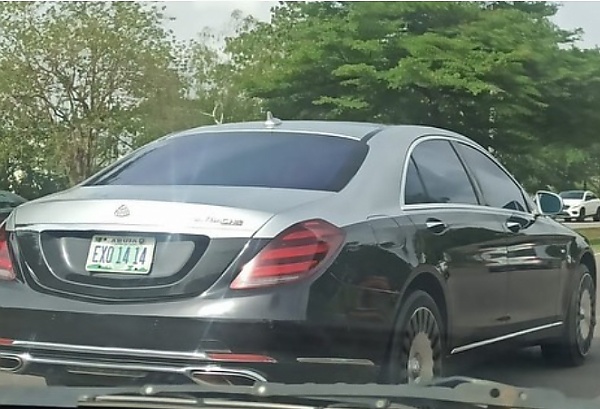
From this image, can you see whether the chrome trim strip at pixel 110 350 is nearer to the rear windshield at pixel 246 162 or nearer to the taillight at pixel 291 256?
the taillight at pixel 291 256

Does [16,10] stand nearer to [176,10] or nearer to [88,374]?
[176,10]

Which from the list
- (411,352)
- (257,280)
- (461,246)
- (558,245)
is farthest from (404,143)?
(558,245)

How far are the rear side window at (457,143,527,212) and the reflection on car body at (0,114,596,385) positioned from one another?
668mm

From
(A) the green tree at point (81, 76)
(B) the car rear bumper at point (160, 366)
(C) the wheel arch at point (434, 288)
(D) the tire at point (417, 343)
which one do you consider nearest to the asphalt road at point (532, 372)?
(C) the wheel arch at point (434, 288)

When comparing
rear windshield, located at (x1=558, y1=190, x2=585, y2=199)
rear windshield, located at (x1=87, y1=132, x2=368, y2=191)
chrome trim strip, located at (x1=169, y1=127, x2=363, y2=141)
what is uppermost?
chrome trim strip, located at (x1=169, y1=127, x2=363, y2=141)

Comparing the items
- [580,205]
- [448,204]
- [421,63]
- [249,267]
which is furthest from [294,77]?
[580,205]

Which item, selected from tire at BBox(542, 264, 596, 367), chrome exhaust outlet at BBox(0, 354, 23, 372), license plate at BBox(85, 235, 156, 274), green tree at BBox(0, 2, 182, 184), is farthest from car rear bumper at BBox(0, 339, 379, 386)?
tire at BBox(542, 264, 596, 367)

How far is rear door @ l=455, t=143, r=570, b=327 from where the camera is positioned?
6988 millimetres

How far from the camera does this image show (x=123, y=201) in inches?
210

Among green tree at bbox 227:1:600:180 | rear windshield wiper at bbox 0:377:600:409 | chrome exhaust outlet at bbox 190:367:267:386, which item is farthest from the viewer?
green tree at bbox 227:1:600:180

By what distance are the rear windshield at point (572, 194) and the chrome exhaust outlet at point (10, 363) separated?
14.9 feet

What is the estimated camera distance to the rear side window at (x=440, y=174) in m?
6.24

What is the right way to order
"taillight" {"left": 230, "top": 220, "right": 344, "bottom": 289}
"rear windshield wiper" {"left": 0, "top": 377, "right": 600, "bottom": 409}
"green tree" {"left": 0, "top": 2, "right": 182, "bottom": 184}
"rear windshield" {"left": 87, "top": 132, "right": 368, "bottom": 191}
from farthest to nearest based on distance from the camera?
"green tree" {"left": 0, "top": 2, "right": 182, "bottom": 184}, "rear windshield" {"left": 87, "top": 132, "right": 368, "bottom": 191}, "taillight" {"left": 230, "top": 220, "right": 344, "bottom": 289}, "rear windshield wiper" {"left": 0, "top": 377, "right": 600, "bottom": 409}

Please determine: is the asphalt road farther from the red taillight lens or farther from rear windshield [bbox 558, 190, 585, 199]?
the red taillight lens
